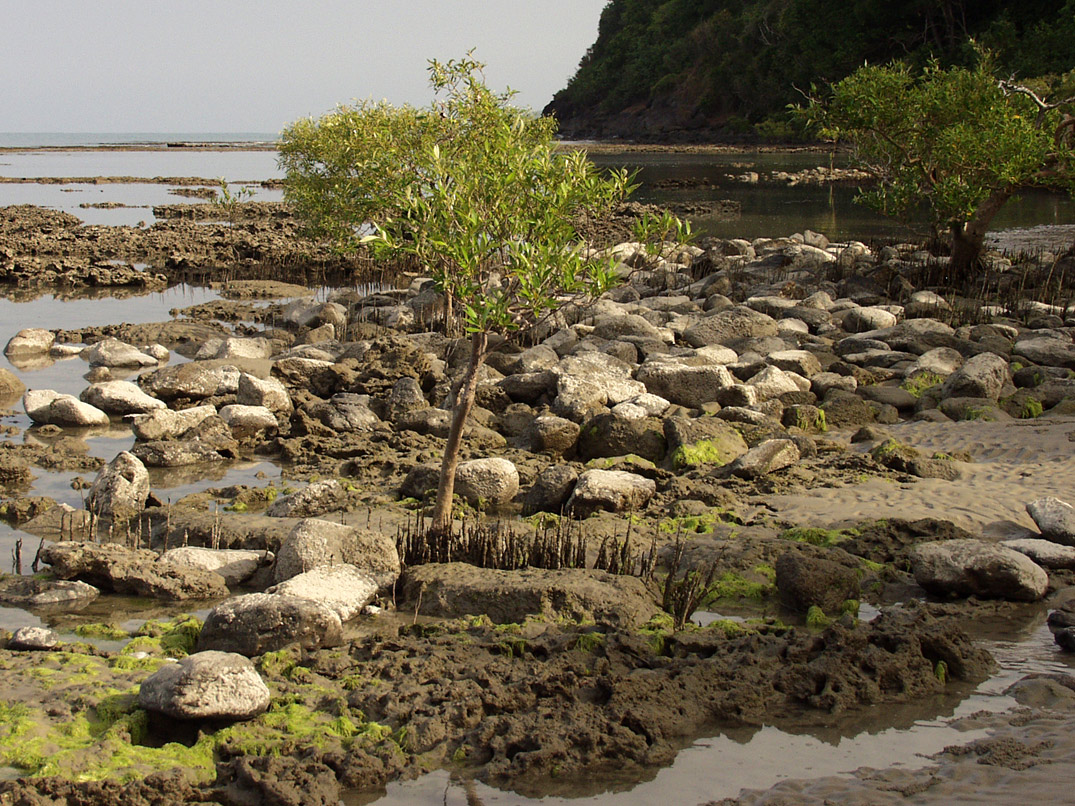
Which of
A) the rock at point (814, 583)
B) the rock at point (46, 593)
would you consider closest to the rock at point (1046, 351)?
the rock at point (814, 583)

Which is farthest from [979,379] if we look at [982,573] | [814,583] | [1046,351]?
[814,583]

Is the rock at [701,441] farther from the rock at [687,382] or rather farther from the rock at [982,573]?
the rock at [982,573]

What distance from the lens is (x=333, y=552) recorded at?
25.6 feet

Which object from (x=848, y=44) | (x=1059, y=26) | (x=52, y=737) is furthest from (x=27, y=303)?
(x=848, y=44)

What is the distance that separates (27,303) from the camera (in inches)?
949

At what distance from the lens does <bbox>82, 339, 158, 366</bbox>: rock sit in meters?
17.0

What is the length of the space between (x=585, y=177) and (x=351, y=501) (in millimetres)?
4192

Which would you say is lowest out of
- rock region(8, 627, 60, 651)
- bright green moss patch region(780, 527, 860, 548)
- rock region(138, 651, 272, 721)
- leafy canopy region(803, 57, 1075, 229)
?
rock region(8, 627, 60, 651)

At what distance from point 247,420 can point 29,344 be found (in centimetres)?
774

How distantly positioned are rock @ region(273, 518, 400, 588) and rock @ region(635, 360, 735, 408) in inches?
253

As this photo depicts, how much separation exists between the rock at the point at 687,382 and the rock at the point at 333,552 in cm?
641

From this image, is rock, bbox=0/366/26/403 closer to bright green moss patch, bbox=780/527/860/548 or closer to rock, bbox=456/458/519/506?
rock, bbox=456/458/519/506

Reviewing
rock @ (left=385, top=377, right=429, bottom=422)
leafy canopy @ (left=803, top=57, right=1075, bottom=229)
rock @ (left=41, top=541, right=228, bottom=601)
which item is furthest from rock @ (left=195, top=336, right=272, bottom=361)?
leafy canopy @ (left=803, top=57, right=1075, bottom=229)

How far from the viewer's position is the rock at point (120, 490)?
32.0ft
